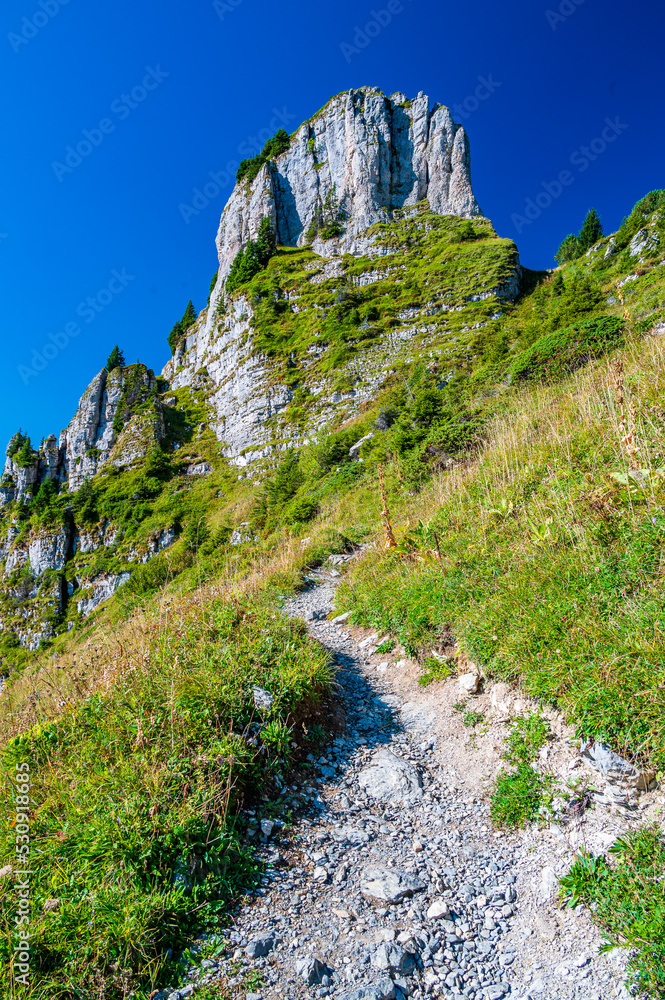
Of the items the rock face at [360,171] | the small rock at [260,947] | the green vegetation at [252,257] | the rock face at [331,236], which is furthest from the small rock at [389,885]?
the green vegetation at [252,257]

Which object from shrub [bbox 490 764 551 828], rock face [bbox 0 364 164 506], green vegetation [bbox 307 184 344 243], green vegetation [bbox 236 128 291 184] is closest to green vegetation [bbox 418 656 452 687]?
shrub [bbox 490 764 551 828]

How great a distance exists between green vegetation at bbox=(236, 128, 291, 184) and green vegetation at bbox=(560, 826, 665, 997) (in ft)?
347

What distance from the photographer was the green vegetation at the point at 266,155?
83.4 metres

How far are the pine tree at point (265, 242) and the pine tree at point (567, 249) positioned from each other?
5027cm

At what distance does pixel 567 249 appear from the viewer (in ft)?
249

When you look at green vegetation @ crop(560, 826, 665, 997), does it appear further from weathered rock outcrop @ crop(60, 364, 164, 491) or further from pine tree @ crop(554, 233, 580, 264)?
pine tree @ crop(554, 233, 580, 264)

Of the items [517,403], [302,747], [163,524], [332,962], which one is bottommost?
[332,962]

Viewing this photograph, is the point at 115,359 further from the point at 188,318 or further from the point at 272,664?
the point at 272,664

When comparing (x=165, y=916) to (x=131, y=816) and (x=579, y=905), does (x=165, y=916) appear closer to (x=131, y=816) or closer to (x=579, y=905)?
(x=131, y=816)

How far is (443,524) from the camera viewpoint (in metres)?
7.45

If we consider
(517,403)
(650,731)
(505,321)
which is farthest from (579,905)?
(505,321)

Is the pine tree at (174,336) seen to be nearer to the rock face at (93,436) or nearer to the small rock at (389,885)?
the rock face at (93,436)

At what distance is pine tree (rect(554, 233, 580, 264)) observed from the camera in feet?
240

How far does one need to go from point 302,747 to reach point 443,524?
174 inches
